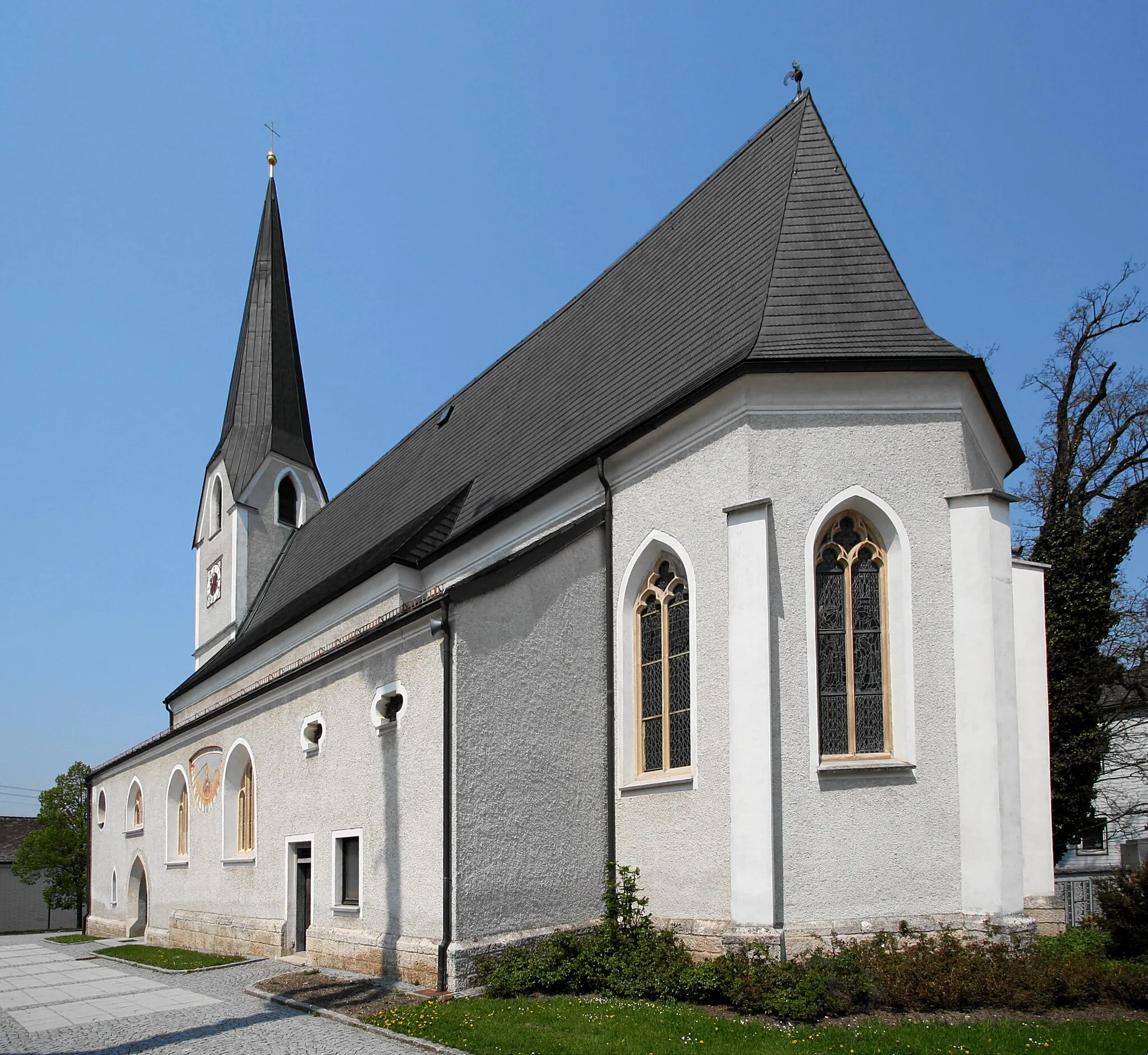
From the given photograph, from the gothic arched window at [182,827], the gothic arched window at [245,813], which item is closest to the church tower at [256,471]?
the gothic arched window at [182,827]

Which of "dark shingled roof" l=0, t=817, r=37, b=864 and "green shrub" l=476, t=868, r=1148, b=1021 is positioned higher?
"green shrub" l=476, t=868, r=1148, b=1021

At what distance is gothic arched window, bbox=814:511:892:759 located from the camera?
1187 centimetres

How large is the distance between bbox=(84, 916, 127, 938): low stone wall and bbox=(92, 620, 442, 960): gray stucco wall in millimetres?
4873

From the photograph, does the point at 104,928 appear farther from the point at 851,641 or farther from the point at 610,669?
the point at 851,641

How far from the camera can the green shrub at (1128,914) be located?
37.3 ft

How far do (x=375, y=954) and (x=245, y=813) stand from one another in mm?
6948

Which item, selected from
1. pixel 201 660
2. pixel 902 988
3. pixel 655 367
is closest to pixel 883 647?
pixel 902 988

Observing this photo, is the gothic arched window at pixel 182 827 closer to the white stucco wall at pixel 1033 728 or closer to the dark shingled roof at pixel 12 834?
the white stucco wall at pixel 1033 728

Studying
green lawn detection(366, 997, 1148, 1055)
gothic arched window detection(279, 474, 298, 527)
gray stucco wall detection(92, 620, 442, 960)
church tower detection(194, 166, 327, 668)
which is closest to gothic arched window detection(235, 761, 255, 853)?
gray stucco wall detection(92, 620, 442, 960)

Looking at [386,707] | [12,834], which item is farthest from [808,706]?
[12,834]

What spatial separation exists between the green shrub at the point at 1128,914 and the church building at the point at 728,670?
0.67 meters

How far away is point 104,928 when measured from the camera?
86.0 ft

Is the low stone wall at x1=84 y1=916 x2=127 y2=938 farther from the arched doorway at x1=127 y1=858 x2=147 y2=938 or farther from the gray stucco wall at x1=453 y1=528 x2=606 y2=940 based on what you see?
the gray stucco wall at x1=453 y1=528 x2=606 y2=940

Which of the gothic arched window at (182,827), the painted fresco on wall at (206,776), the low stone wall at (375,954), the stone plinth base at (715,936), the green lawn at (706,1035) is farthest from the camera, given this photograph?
the gothic arched window at (182,827)
